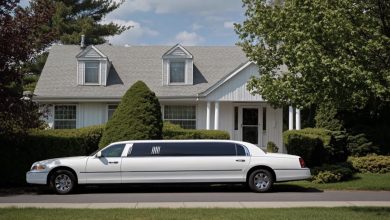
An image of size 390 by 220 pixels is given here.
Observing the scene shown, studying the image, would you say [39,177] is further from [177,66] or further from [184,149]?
[177,66]

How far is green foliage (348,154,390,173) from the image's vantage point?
21094 mm

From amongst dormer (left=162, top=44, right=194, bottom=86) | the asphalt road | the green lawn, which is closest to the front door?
dormer (left=162, top=44, right=194, bottom=86)

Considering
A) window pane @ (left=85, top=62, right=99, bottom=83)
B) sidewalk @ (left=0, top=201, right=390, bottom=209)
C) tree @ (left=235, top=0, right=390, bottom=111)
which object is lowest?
sidewalk @ (left=0, top=201, right=390, bottom=209)

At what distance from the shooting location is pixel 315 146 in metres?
21.9

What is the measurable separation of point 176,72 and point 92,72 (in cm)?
432

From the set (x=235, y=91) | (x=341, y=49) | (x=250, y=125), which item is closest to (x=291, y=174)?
(x=341, y=49)

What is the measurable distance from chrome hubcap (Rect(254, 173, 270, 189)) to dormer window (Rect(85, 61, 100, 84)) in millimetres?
14822

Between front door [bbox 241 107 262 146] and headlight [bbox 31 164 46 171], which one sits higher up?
front door [bbox 241 107 262 146]

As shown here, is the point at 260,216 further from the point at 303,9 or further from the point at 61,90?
the point at 61,90

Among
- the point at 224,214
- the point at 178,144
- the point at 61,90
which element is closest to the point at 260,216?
the point at 224,214

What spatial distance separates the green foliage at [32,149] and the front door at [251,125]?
10820mm

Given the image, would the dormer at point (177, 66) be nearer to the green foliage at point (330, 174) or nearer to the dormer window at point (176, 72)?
the dormer window at point (176, 72)

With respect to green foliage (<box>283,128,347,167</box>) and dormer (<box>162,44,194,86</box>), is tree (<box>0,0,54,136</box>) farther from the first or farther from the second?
dormer (<box>162,44,194,86</box>)

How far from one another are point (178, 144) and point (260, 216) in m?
5.53
